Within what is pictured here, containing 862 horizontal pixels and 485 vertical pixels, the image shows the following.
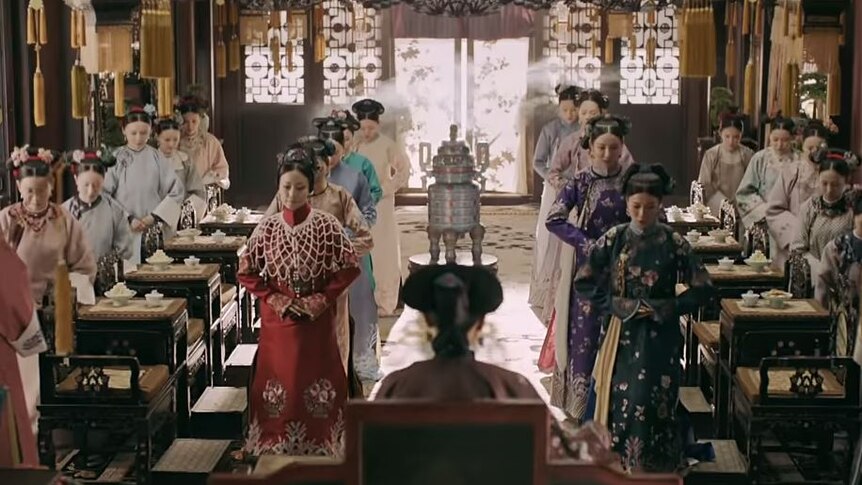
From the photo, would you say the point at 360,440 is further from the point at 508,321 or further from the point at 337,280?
the point at 508,321

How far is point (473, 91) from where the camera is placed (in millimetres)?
18375

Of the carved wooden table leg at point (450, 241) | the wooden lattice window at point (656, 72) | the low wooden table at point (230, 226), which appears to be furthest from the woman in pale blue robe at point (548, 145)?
the wooden lattice window at point (656, 72)

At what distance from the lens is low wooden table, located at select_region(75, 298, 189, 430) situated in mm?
7137

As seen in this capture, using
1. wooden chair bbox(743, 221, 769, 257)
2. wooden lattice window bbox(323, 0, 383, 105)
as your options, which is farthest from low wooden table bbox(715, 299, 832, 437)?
wooden lattice window bbox(323, 0, 383, 105)

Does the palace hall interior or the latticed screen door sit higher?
the latticed screen door

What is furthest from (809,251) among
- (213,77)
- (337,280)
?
(213,77)

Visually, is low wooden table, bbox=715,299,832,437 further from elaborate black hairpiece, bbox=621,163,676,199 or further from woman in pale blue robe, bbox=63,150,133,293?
woman in pale blue robe, bbox=63,150,133,293

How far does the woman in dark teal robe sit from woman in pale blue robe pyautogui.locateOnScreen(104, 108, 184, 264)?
14.1ft

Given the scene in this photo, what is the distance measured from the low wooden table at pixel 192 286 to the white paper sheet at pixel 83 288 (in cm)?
45

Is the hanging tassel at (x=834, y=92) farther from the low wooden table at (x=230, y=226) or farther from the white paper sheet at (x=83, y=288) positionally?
the white paper sheet at (x=83, y=288)

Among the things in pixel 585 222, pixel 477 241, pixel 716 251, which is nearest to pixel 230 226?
pixel 477 241

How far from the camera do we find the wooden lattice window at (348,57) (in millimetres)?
17953

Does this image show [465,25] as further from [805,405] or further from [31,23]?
[805,405]

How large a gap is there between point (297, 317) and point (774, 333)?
2408 mm
